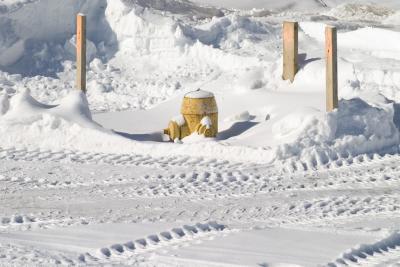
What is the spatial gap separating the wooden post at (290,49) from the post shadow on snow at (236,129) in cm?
116

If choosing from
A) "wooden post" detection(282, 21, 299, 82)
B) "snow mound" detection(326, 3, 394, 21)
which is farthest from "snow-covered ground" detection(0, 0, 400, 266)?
"snow mound" detection(326, 3, 394, 21)

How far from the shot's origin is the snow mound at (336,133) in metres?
10.4

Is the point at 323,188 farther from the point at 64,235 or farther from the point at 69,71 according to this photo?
the point at 69,71

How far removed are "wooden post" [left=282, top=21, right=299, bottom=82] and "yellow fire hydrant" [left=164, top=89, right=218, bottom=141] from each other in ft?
4.84

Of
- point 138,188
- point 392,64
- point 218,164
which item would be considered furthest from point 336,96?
point 392,64

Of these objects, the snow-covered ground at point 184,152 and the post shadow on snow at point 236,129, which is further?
the post shadow on snow at point 236,129

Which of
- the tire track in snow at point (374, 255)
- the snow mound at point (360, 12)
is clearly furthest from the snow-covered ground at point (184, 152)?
the snow mound at point (360, 12)

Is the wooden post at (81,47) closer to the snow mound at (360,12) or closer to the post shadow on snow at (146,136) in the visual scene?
the post shadow on snow at (146,136)

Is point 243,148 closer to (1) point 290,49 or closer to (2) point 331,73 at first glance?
(2) point 331,73

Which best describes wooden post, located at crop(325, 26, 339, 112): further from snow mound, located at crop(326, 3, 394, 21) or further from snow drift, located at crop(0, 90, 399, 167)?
snow mound, located at crop(326, 3, 394, 21)

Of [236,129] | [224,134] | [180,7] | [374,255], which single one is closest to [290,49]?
[236,129]

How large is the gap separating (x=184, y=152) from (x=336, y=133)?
1576 mm

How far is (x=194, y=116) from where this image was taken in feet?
36.9

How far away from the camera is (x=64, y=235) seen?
7.61m
